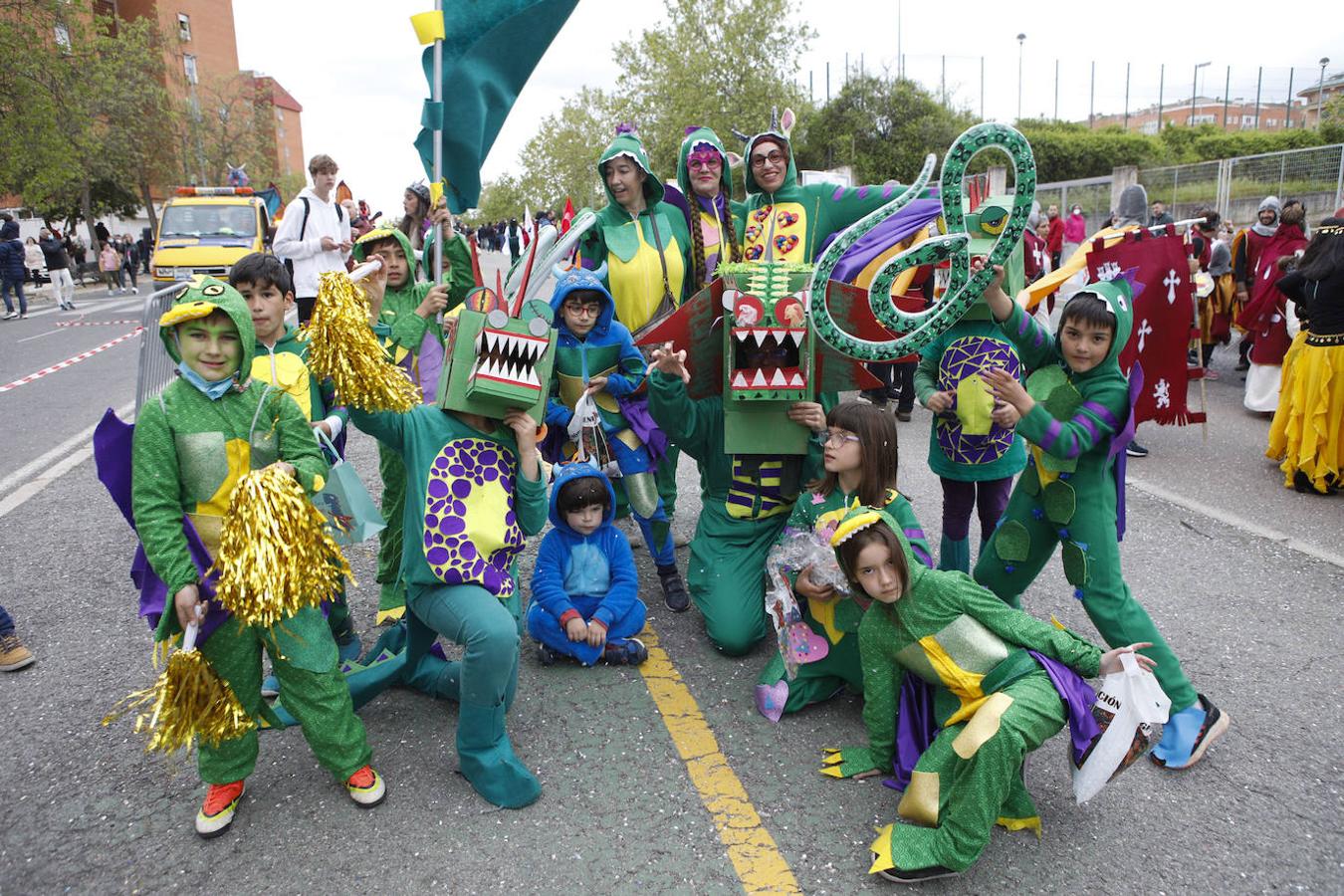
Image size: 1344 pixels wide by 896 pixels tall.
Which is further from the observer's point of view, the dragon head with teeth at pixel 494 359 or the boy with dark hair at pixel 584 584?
the boy with dark hair at pixel 584 584

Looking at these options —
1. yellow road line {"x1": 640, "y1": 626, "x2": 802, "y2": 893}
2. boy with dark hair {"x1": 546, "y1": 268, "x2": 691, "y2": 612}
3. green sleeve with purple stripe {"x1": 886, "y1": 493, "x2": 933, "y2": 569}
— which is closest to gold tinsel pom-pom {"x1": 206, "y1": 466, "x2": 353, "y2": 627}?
yellow road line {"x1": 640, "y1": 626, "x2": 802, "y2": 893}

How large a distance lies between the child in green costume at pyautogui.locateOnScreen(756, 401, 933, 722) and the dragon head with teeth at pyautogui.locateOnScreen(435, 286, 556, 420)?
1.15m

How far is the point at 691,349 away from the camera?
Result: 12.4 feet

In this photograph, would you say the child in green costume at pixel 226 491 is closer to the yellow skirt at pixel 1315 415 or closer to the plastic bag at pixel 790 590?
the plastic bag at pixel 790 590

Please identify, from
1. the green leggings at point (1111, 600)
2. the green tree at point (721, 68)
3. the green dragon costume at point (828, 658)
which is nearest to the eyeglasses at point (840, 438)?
the green dragon costume at point (828, 658)

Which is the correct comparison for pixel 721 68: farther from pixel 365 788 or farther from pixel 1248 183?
pixel 365 788

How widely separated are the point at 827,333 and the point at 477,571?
5.06 ft

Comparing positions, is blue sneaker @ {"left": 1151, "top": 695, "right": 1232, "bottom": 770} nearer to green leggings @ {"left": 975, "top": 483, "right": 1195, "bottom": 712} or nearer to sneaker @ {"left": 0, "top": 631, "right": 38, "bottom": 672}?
green leggings @ {"left": 975, "top": 483, "right": 1195, "bottom": 712}

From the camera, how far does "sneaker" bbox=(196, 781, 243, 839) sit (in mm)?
2639

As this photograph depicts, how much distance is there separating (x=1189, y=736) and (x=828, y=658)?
1.21 metres

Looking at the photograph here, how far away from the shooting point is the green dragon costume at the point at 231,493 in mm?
2580

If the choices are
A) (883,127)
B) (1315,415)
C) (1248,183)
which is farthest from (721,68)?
(1315,415)

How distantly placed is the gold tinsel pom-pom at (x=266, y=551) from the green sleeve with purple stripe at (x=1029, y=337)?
265cm

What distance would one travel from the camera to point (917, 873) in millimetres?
2385
